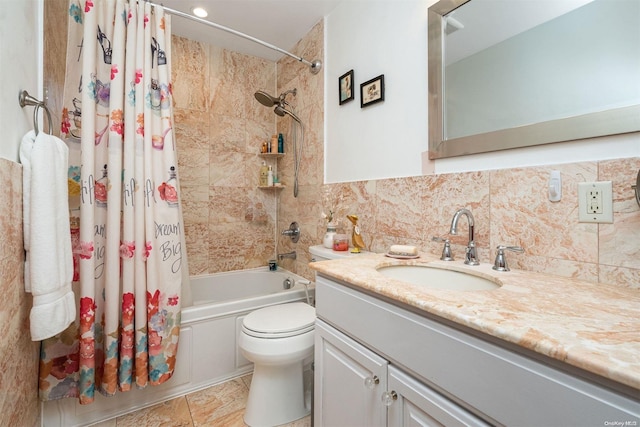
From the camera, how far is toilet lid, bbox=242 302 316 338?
127 cm

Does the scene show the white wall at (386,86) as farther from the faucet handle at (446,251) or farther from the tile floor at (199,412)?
the tile floor at (199,412)

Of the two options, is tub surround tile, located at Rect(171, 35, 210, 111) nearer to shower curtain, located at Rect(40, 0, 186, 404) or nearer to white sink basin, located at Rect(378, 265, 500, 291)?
shower curtain, located at Rect(40, 0, 186, 404)

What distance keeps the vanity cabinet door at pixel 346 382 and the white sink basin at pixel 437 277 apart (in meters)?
0.31

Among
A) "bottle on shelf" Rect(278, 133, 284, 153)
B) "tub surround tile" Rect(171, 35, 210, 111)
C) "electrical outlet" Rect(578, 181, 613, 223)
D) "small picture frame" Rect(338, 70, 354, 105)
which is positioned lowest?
"electrical outlet" Rect(578, 181, 613, 223)

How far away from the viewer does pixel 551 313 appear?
564mm

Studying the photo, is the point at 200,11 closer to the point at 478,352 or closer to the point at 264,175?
the point at 264,175

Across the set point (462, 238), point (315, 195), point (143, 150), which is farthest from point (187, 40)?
point (462, 238)

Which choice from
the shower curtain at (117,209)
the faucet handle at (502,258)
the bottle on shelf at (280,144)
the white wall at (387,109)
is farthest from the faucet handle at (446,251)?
the bottle on shelf at (280,144)

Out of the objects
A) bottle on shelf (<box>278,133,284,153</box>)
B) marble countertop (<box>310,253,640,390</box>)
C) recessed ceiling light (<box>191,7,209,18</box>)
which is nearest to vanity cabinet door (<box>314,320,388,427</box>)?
marble countertop (<box>310,253,640,390</box>)

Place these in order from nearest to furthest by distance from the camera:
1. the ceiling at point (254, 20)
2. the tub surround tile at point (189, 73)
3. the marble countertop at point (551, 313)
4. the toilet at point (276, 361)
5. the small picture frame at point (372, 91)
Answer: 1. the marble countertop at point (551, 313)
2. the toilet at point (276, 361)
3. the small picture frame at point (372, 91)
4. the ceiling at point (254, 20)
5. the tub surround tile at point (189, 73)

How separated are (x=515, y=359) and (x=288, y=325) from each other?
101cm

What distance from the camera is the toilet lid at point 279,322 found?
50.0 inches

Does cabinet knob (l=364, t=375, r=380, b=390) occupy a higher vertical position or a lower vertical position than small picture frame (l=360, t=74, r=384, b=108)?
lower

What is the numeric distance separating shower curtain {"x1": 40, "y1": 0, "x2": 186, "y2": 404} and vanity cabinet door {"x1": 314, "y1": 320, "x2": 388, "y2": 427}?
89 centimetres
